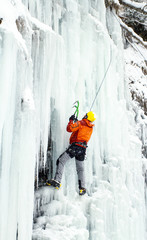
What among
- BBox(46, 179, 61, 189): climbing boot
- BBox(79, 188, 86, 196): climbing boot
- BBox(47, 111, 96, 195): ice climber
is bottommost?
BBox(79, 188, 86, 196): climbing boot

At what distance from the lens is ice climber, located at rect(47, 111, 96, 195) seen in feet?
15.2

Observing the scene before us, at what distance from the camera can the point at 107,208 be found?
5512mm

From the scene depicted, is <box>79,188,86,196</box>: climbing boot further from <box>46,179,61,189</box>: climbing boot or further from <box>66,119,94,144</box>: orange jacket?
<box>66,119,94,144</box>: orange jacket

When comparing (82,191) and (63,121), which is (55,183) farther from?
(63,121)

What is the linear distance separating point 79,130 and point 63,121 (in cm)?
34

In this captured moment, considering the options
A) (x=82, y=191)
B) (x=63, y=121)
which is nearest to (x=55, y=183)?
(x=82, y=191)

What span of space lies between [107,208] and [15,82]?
3291 mm

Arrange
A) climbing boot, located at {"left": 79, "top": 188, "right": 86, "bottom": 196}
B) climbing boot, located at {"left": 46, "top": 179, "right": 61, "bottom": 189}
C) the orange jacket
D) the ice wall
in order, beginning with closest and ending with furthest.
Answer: the ice wall
climbing boot, located at {"left": 46, "top": 179, "right": 61, "bottom": 189}
the orange jacket
climbing boot, located at {"left": 79, "top": 188, "right": 86, "bottom": 196}

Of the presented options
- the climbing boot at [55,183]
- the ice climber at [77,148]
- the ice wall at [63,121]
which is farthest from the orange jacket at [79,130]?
the climbing boot at [55,183]

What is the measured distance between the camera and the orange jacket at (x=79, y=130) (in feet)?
15.4

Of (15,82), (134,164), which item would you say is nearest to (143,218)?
(134,164)

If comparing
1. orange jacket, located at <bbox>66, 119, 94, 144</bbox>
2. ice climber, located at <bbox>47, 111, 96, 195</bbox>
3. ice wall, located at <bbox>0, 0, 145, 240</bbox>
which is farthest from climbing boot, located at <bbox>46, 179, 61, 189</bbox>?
orange jacket, located at <bbox>66, 119, 94, 144</bbox>

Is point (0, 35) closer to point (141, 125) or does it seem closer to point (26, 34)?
point (26, 34)

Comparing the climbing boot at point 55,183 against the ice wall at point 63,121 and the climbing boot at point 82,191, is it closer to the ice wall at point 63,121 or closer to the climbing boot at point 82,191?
the ice wall at point 63,121
